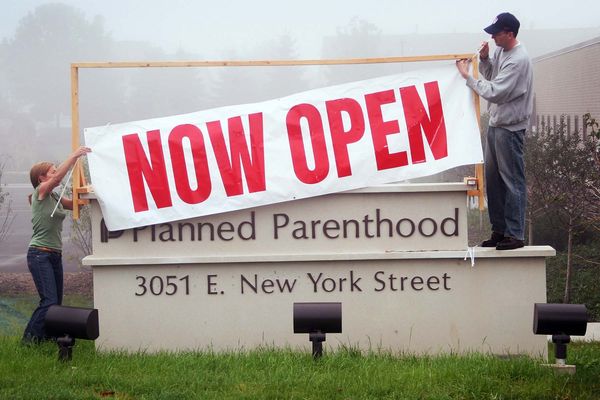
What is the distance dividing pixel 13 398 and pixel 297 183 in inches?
121

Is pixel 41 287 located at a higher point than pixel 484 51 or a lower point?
lower

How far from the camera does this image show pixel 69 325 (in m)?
7.43

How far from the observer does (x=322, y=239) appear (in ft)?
27.6

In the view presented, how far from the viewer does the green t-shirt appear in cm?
865

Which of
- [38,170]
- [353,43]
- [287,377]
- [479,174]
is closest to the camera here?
[287,377]

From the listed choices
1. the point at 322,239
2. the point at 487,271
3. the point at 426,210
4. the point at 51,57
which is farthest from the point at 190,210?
the point at 51,57

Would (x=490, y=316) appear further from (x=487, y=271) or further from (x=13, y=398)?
(x=13, y=398)

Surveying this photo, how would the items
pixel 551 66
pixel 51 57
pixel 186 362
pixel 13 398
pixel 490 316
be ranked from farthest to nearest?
1. pixel 51 57
2. pixel 551 66
3. pixel 490 316
4. pixel 186 362
5. pixel 13 398

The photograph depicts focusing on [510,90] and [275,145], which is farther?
[275,145]

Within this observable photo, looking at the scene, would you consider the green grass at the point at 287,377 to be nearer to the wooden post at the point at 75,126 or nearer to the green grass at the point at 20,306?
the wooden post at the point at 75,126

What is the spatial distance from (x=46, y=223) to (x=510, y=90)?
4.09 m

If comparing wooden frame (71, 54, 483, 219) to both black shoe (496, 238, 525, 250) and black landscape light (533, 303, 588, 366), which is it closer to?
black shoe (496, 238, 525, 250)

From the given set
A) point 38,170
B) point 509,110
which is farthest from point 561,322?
point 38,170

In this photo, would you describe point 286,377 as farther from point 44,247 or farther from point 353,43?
point 353,43
